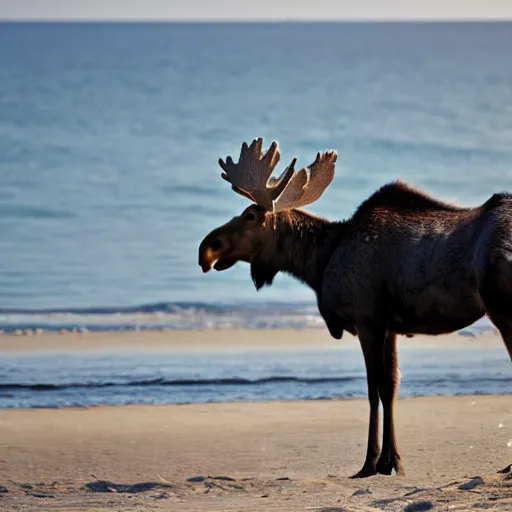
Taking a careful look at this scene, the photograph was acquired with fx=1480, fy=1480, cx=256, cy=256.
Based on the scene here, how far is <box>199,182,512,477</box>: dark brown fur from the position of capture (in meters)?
8.88

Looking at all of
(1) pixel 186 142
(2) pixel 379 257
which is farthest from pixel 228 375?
(1) pixel 186 142

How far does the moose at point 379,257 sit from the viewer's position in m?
8.94

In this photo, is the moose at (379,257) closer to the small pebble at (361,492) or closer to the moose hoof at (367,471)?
the moose hoof at (367,471)

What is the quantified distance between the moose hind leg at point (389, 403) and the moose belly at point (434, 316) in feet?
0.72

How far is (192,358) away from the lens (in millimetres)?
14469

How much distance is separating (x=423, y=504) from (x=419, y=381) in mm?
5410

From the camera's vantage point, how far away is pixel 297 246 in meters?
10.1

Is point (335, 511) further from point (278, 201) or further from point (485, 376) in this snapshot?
point (485, 376)

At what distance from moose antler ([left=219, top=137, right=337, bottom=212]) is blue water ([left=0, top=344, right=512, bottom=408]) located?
9.87ft

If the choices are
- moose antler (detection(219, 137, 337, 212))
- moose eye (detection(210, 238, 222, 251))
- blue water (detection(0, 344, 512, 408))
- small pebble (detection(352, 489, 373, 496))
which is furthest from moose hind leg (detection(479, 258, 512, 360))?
blue water (detection(0, 344, 512, 408))

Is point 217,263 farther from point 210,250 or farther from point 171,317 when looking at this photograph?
point 171,317

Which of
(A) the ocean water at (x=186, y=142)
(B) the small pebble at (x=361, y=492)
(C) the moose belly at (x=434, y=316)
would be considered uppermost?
(A) the ocean water at (x=186, y=142)

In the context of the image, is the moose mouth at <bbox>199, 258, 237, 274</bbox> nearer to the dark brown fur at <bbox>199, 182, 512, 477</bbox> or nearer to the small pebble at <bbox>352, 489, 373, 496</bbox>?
the dark brown fur at <bbox>199, 182, 512, 477</bbox>

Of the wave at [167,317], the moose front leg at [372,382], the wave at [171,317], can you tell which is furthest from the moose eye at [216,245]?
the wave at [167,317]
